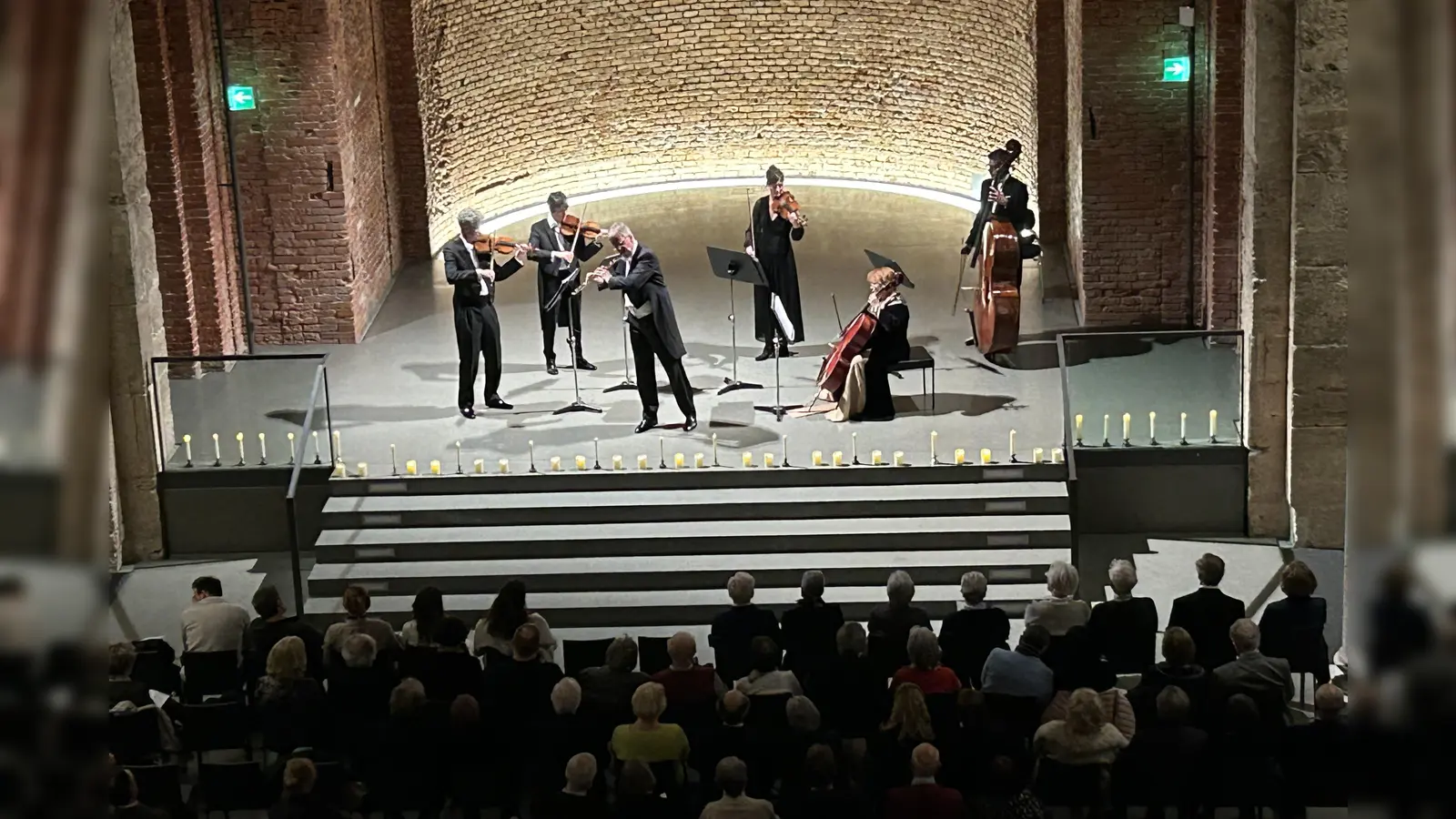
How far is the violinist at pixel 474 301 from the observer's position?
1329cm

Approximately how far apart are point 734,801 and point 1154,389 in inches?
272

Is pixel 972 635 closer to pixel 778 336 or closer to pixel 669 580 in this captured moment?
pixel 669 580

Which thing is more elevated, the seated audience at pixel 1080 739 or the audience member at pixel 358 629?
the audience member at pixel 358 629

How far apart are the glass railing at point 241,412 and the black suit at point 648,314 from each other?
7.21 ft

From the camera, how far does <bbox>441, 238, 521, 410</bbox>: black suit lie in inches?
523

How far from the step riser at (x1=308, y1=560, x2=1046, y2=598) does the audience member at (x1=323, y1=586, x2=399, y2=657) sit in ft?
8.74

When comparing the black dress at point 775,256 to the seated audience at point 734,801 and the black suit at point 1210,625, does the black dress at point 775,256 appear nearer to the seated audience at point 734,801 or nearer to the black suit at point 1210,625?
the black suit at point 1210,625

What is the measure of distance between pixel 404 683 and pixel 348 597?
1.29 m

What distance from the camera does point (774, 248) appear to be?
48.1ft

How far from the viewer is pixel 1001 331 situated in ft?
47.1

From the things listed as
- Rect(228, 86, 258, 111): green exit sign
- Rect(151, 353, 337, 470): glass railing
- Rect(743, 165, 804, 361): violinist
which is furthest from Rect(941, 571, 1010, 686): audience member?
Rect(228, 86, 258, 111): green exit sign

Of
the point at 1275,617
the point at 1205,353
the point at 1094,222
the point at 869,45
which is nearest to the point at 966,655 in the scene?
the point at 1275,617

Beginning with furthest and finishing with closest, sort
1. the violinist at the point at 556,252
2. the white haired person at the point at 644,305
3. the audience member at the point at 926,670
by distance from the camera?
the violinist at the point at 556,252 → the white haired person at the point at 644,305 → the audience member at the point at 926,670

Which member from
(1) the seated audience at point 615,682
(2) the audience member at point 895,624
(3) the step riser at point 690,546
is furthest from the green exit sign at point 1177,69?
(1) the seated audience at point 615,682
